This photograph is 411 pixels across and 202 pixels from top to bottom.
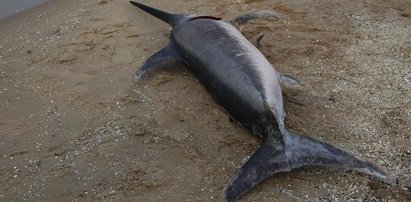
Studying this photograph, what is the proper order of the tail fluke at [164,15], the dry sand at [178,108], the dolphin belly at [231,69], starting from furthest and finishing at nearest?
1. the tail fluke at [164,15]
2. the dolphin belly at [231,69]
3. the dry sand at [178,108]

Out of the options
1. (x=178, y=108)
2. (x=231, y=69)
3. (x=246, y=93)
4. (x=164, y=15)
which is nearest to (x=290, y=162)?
(x=246, y=93)

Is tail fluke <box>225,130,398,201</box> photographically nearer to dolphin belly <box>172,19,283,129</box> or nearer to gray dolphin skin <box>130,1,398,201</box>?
gray dolphin skin <box>130,1,398,201</box>

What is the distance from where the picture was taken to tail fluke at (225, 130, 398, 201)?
3.07 metres

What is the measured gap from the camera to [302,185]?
10.4 ft

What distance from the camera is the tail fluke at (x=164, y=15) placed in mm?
4973

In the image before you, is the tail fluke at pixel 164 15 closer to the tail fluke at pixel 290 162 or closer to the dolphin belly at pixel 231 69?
the dolphin belly at pixel 231 69

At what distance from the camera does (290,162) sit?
10.2 feet

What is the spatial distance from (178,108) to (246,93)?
2.52 feet

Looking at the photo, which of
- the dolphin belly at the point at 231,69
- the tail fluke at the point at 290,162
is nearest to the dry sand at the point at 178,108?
the tail fluke at the point at 290,162

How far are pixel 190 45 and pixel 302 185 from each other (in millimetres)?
1726

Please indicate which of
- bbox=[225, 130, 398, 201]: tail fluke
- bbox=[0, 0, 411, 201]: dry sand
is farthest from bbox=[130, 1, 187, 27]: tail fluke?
bbox=[225, 130, 398, 201]: tail fluke

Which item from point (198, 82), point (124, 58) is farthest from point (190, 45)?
point (124, 58)

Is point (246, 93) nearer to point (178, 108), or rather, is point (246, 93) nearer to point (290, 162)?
point (290, 162)

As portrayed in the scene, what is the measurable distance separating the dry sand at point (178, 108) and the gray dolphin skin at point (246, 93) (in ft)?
0.44
